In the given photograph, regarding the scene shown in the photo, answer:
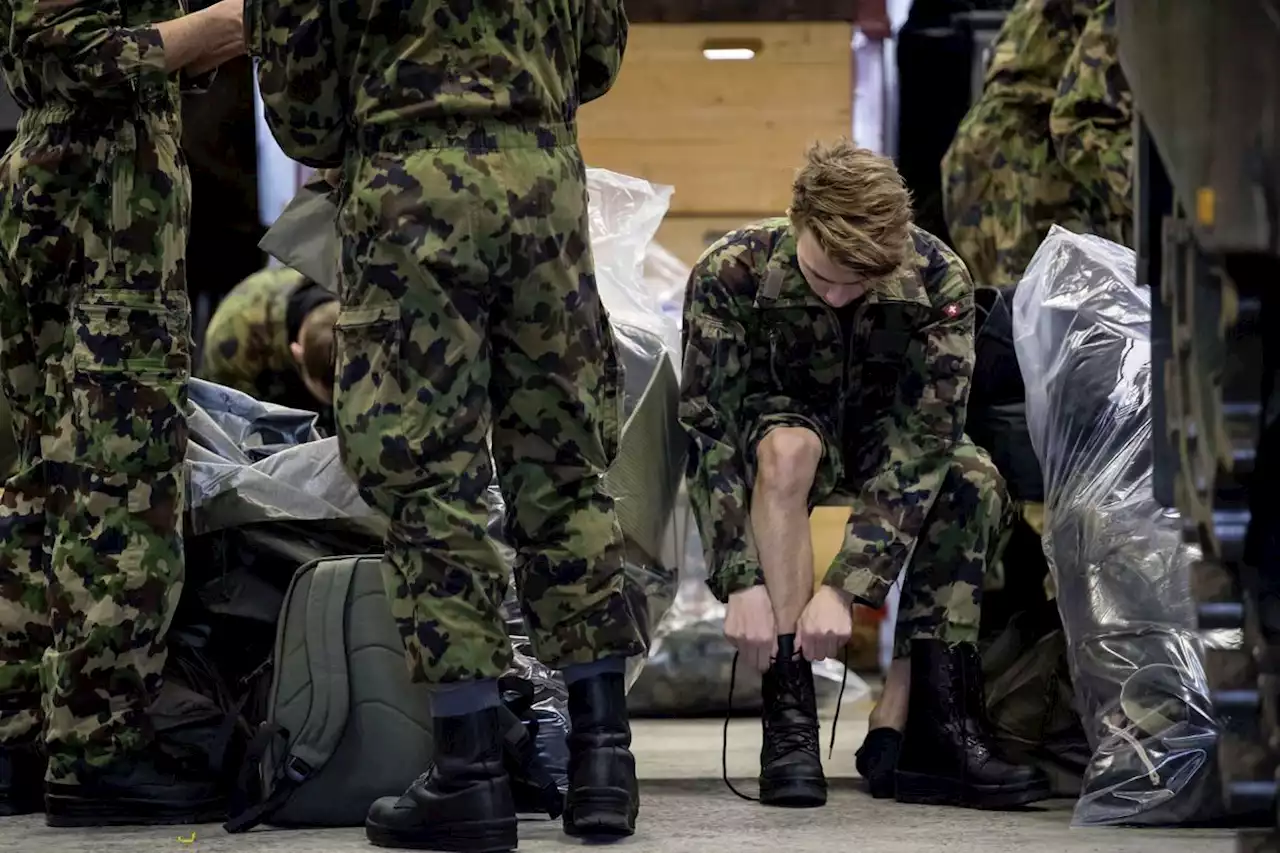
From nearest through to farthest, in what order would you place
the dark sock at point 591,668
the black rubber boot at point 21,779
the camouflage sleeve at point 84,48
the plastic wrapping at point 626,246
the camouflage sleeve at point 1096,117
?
the dark sock at point 591,668 < the camouflage sleeve at point 84,48 < the black rubber boot at point 21,779 < the plastic wrapping at point 626,246 < the camouflage sleeve at point 1096,117

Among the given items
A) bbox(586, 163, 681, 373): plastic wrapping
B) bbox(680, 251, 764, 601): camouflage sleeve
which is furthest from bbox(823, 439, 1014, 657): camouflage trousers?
bbox(586, 163, 681, 373): plastic wrapping

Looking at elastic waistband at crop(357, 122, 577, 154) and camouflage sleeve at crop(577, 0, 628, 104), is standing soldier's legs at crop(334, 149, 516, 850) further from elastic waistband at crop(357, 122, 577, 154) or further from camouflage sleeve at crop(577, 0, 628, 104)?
camouflage sleeve at crop(577, 0, 628, 104)

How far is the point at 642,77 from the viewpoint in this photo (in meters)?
3.56

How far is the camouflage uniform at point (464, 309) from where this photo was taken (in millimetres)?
1801

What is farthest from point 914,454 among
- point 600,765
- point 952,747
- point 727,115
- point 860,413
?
point 727,115

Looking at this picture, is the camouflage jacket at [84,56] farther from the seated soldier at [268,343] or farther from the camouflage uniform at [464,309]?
the seated soldier at [268,343]

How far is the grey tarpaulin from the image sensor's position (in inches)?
90.0

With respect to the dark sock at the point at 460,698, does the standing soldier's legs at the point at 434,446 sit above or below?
above

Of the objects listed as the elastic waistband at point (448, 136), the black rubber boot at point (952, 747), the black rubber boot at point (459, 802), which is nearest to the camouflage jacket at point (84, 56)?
the elastic waistband at point (448, 136)

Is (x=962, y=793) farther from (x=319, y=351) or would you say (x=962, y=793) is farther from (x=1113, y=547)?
(x=319, y=351)

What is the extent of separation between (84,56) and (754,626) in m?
1.09

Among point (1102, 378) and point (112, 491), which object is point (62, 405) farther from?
point (1102, 378)

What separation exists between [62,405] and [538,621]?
2.15 ft

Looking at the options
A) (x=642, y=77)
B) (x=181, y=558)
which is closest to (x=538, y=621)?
(x=181, y=558)
